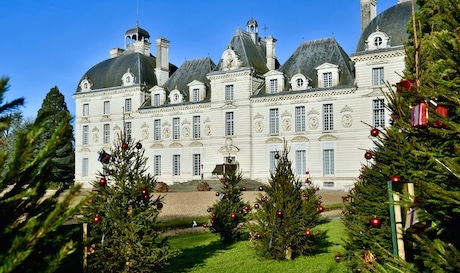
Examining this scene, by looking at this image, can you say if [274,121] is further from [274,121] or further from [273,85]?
[273,85]

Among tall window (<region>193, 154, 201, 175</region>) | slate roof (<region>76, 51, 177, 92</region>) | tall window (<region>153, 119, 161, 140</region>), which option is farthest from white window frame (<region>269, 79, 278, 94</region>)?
slate roof (<region>76, 51, 177, 92</region>)

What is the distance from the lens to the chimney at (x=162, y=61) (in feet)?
128

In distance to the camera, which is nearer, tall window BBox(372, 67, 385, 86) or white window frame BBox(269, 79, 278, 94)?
tall window BBox(372, 67, 385, 86)

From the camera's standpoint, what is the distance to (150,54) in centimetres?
4266

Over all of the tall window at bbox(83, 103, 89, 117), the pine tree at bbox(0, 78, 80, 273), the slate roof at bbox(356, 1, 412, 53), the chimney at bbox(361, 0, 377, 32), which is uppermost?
the chimney at bbox(361, 0, 377, 32)

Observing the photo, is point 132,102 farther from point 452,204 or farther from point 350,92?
point 452,204

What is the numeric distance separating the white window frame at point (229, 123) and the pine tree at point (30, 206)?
32306 mm

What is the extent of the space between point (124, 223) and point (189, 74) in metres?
32.0

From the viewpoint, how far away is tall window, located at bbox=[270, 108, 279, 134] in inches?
1287

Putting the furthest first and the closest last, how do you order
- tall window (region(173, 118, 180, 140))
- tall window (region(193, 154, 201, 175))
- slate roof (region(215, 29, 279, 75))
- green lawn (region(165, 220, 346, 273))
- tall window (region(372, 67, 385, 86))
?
tall window (region(173, 118, 180, 140)), tall window (region(193, 154, 201, 175)), slate roof (region(215, 29, 279, 75)), tall window (region(372, 67, 385, 86)), green lawn (region(165, 220, 346, 273))

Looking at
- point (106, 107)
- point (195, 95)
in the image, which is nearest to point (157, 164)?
point (195, 95)

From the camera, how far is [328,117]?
30.9 m

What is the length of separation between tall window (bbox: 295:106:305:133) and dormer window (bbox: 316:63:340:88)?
204 cm

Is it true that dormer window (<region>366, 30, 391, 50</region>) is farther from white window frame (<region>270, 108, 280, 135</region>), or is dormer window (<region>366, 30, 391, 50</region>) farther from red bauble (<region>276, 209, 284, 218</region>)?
red bauble (<region>276, 209, 284, 218</region>)
